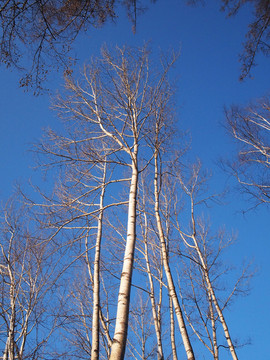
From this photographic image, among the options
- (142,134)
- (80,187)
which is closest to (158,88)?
(142,134)

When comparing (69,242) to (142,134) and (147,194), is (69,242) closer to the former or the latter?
(142,134)

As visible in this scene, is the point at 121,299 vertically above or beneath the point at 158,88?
beneath

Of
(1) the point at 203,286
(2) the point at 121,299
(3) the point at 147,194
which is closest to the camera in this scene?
(2) the point at 121,299

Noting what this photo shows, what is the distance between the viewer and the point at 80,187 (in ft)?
22.2

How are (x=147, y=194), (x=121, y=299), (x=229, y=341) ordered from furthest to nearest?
(x=147, y=194)
(x=229, y=341)
(x=121, y=299)

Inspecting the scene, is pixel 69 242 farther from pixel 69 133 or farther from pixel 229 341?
pixel 229 341

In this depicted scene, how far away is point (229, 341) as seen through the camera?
7539 millimetres

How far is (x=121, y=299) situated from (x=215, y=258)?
729cm

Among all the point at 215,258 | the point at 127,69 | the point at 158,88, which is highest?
the point at 127,69

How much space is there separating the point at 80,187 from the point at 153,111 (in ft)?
7.91

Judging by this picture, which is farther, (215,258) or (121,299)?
(215,258)

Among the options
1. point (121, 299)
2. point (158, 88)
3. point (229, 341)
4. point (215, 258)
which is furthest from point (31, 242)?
point (215, 258)

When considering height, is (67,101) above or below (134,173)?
above

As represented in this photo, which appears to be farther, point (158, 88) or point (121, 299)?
point (158, 88)
